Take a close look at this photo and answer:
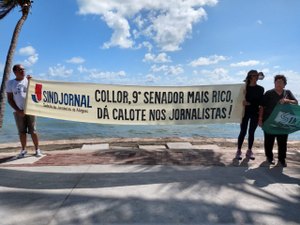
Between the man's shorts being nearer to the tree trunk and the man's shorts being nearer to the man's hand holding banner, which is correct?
the tree trunk

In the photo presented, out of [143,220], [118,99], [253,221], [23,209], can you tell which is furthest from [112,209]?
[118,99]

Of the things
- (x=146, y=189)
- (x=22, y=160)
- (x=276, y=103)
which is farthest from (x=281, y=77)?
(x=22, y=160)

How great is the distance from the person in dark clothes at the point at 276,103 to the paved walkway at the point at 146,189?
261 millimetres

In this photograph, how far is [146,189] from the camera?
5.25m

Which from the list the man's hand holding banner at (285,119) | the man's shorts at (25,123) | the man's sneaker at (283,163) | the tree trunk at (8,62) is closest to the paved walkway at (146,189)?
the man's sneaker at (283,163)

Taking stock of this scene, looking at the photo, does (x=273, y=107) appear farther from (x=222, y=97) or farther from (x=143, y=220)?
(x=143, y=220)

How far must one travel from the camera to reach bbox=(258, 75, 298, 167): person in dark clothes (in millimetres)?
6852

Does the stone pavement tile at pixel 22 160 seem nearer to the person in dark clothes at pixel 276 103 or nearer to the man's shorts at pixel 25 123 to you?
the man's shorts at pixel 25 123

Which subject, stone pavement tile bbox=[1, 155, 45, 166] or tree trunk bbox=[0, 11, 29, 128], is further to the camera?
tree trunk bbox=[0, 11, 29, 128]

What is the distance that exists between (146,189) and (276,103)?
10.9 feet

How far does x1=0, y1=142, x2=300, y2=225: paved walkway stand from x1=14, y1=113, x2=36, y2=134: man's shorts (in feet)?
1.92

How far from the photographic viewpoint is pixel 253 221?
418 cm

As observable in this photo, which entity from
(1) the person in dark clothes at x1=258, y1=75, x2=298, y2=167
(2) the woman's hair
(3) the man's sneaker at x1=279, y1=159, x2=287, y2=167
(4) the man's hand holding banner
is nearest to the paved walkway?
(3) the man's sneaker at x1=279, y1=159, x2=287, y2=167

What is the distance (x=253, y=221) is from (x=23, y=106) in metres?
5.14
